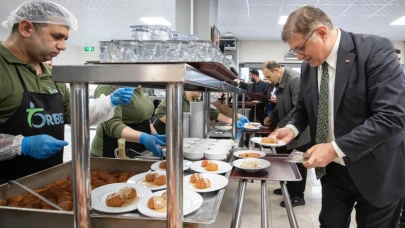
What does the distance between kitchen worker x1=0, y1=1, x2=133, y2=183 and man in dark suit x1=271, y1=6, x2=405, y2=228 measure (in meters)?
0.98

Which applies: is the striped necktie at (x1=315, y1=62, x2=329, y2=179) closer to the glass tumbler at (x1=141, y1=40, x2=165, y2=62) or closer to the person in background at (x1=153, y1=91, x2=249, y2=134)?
→ the glass tumbler at (x1=141, y1=40, x2=165, y2=62)

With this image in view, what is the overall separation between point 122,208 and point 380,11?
7.24 m

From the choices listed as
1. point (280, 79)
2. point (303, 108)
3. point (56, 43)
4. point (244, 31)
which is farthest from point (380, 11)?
point (56, 43)

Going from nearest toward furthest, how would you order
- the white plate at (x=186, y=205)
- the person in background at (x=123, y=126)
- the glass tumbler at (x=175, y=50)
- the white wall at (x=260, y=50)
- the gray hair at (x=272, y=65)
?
1. the white plate at (x=186, y=205)
2. the glass tumbler at (x=175, y=50)
3. the person in background at (x=123, y=126)
4. the gray hair at (x=272, y=65)
5. the white wall at (x=260, y=50)

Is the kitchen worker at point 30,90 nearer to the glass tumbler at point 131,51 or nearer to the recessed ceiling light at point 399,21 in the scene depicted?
the glass tumbler at point 131,51

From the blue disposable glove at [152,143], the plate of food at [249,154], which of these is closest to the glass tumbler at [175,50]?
the blue disposable glove at [152,143]

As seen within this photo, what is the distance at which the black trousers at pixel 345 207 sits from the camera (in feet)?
4.92

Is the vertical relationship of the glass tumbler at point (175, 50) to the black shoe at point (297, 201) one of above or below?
above

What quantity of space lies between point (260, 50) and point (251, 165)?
9423 mm

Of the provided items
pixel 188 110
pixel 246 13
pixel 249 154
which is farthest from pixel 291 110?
pixel 246 13

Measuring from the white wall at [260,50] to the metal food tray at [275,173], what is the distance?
915 cm

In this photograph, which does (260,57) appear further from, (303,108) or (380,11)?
(303,108)

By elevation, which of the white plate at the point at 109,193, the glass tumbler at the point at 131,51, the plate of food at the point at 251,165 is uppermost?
the glass tumbler at the point at 131,51

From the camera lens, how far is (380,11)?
628cm
